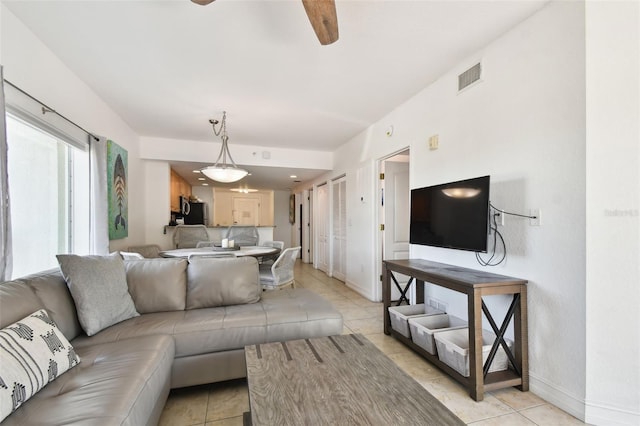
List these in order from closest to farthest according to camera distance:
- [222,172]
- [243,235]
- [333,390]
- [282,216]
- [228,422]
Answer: [333,390] → [228,422] → [222,172] → [243,235] → [282,216]

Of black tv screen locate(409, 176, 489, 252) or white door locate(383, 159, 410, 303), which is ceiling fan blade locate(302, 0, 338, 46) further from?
white door locate(383, 159, 410, 303)

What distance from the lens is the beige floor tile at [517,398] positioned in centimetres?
183

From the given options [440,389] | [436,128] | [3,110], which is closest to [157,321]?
[3,110]

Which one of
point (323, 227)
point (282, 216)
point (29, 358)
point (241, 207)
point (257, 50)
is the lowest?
point (29, 358)

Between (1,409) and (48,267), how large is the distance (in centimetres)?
194

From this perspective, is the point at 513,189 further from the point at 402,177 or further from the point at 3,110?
the point at 3,110

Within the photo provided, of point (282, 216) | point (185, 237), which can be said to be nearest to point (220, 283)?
point (185, 237)

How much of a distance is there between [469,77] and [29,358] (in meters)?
3.34

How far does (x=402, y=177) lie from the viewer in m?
4.27

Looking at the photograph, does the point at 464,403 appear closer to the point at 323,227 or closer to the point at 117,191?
the point at 117,191

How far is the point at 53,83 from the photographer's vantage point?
7.72ft
